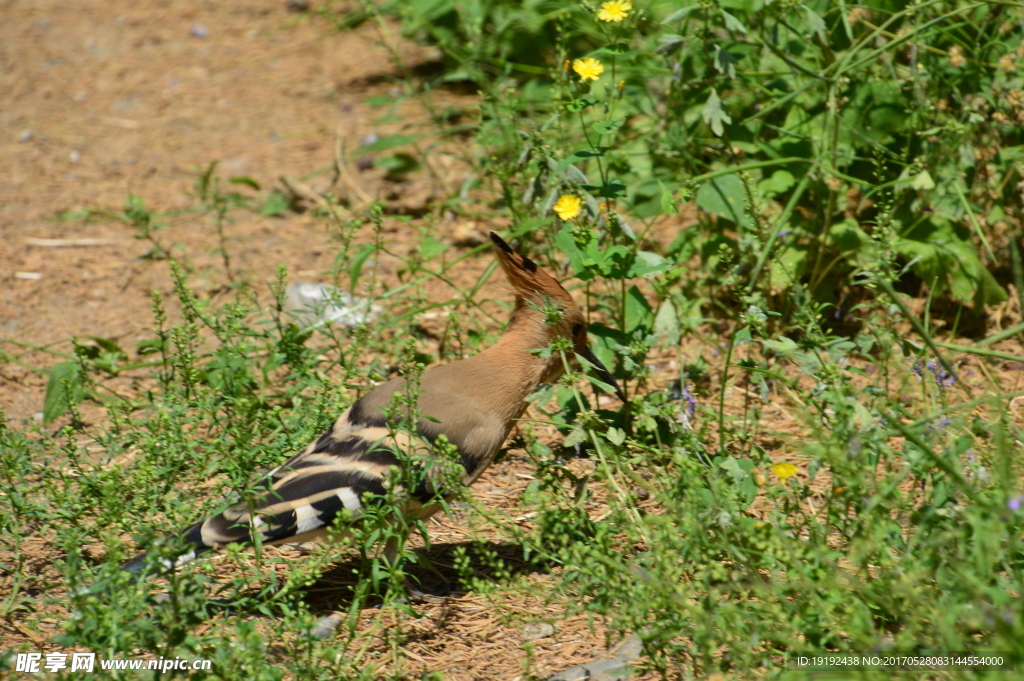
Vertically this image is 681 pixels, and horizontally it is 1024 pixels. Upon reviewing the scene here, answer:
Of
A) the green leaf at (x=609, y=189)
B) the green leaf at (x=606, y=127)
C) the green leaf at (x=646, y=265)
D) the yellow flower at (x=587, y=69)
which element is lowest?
the green leaf at (x=646, y=265)

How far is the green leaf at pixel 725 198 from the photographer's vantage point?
3568 millimetres

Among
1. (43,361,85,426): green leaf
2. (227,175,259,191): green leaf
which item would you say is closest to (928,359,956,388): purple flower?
(43,361,85,426): green leaf

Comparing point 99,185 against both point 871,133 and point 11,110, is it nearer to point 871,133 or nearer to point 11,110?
point 11,110

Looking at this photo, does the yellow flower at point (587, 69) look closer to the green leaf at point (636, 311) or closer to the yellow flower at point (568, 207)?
the yellow flower at point (568, 207)

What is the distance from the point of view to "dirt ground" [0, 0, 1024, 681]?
359cm

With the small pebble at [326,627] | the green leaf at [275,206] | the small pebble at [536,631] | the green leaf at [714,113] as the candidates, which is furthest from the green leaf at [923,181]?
the green leaf at [275,206]

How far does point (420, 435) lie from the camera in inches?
103

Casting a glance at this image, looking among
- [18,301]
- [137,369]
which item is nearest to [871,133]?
[137,369]

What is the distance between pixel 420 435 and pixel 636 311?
1.01 meters

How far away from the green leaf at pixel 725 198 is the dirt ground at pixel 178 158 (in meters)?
0.59

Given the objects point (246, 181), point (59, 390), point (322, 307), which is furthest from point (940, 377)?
point (246, 181)

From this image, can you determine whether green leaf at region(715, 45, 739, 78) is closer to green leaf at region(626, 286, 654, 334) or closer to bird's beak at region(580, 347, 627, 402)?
green leaf at region(626, 286, 654, 334)

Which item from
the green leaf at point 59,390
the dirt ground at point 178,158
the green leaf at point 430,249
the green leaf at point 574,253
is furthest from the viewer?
the green leaf at point 430,249

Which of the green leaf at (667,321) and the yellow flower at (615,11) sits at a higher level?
the yellow flower at (615,11)
